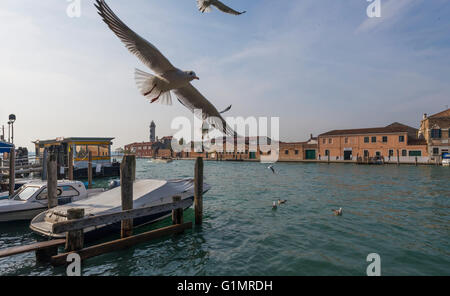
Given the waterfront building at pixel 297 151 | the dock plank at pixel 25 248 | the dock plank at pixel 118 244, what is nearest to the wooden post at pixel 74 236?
the dock plank at pixel 118 244

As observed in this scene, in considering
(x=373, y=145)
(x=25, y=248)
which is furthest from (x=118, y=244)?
(x=373, y=145)

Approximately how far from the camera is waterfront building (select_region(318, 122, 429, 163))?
43.3m

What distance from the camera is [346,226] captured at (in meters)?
8.39

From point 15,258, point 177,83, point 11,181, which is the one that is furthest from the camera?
point 11,181

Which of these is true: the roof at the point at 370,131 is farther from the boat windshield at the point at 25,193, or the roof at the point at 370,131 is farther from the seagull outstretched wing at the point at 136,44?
the boat windshield at the point at 25,193

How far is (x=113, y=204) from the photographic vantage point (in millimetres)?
7406

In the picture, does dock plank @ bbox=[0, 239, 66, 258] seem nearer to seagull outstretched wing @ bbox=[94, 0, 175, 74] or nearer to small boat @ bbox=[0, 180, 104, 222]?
seagull outstretched wing @ bbox=[94, 0, 175, 74]

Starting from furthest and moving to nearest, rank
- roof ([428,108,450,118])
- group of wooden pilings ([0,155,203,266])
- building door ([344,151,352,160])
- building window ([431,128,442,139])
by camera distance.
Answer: building door ([344,151,352,160]) → roof ([428,108,450,118]) → building window ([431,128,442,139]) → group of wooden pilings ([0,155,203,266])

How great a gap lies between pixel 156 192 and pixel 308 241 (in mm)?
4865

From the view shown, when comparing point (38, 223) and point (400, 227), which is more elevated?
point (38, 223)

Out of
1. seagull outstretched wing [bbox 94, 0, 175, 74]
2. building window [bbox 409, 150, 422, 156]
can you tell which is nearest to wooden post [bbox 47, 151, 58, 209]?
seagull outstretched wing [bbox 94, 0, 175, 74]

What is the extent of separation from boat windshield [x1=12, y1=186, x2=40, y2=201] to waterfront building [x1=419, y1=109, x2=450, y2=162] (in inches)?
2014

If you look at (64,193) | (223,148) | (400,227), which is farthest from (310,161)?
(64,193)
